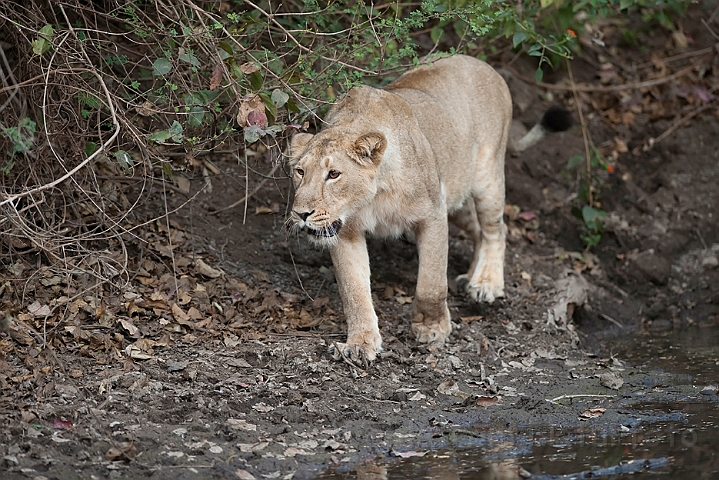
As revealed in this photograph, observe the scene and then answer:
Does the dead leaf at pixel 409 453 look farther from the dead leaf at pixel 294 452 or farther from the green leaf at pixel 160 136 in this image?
the green leaf at pixel 160 136

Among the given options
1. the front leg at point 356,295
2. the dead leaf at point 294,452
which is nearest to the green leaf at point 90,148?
the front leg at point 356,295

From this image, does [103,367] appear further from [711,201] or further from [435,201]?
[711,201]

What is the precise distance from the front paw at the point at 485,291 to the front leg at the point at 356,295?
4.30 feet

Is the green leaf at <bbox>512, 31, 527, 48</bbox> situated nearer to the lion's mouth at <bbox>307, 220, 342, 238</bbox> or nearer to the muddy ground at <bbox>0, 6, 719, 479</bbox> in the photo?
the muddy ground at <bbox>0, 6, 719, 479</bbox>

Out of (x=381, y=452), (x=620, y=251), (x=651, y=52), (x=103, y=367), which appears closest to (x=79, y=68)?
(x=103, y=367)

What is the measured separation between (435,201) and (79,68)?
219 cm

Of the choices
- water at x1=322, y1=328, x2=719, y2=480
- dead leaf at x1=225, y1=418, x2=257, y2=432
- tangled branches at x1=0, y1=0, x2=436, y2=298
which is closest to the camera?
water at x1=322, y1=328, x2=719, y2=480

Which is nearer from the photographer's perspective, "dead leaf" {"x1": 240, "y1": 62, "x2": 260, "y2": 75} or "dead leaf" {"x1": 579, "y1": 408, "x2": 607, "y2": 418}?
"dead leaf" {"x1": 579, "y1": 408, "x2": 607, "y2": 418}

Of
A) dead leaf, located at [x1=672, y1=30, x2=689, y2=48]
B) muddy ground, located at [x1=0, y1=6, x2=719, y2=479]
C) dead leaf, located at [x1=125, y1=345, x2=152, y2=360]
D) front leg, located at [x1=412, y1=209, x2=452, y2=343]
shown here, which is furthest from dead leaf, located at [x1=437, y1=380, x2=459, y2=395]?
dead leaf, located at [x1=672, y1=30, x2=689, y2=48]

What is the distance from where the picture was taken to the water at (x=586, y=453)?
4430 mm

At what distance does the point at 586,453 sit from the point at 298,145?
236cm

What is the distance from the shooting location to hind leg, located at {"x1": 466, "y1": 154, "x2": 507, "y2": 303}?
732 cm

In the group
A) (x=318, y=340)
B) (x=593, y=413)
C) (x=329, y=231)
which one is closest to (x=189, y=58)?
(x=329, y=231)

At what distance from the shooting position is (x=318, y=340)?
20.0 ft
